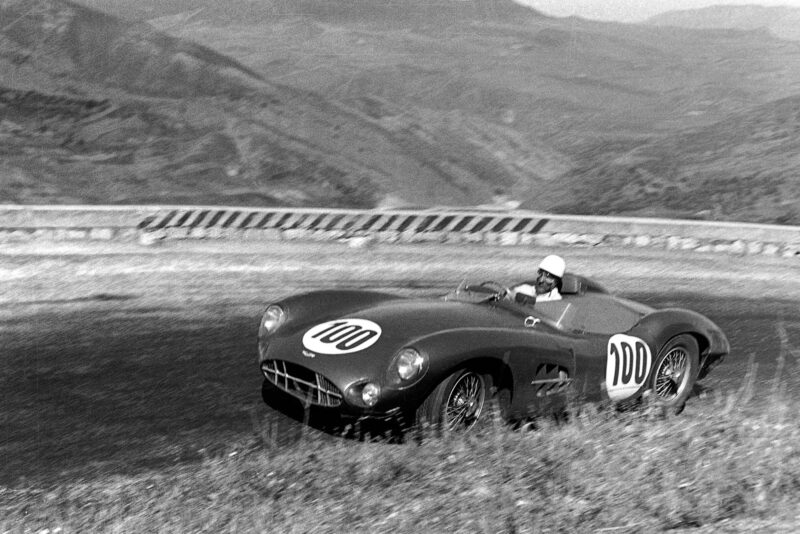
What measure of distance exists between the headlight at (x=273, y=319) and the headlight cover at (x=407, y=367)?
1302mm

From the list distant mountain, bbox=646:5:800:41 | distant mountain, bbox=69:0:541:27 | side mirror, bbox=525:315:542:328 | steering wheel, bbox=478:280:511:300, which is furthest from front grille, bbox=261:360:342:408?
distant mountain, bbox=646:5:800:41

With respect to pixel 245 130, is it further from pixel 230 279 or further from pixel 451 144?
pixel 230 279

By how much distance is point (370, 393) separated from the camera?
638cm

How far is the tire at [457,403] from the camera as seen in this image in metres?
6.45

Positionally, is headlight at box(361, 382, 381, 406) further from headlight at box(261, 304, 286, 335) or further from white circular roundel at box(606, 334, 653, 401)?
white circular roundel at box(606, 334, 653, 401)

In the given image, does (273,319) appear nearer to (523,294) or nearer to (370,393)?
(370,393)

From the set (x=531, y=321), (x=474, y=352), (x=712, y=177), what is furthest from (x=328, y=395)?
(x=712, y=177)

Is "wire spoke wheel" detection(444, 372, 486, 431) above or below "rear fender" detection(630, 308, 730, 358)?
below

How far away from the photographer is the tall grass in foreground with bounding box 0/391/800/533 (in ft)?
16.2

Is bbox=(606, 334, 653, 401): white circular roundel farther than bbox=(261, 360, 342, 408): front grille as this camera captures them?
Yes

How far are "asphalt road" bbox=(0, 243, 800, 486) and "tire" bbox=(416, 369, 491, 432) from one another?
97cm

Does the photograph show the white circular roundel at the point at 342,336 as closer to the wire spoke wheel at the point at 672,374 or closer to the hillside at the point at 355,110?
the wire spoke wheel at the point at 672,374

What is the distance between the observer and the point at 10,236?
14.7 m

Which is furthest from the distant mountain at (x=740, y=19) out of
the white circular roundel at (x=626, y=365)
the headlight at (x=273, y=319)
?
the headlight at (x=273, y=319)
